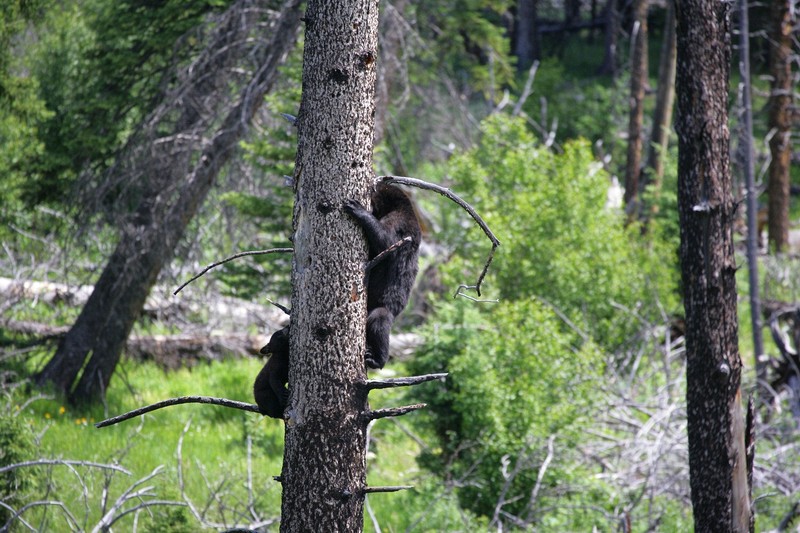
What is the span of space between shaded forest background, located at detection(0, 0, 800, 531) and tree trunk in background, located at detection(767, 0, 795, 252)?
4902 mm

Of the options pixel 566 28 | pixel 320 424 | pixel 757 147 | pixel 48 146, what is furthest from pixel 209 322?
pixel 566 28

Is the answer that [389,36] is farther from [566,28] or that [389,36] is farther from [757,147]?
[566,28]

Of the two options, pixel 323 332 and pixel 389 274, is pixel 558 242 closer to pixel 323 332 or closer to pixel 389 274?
pixel 389 274

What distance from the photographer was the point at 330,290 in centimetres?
351

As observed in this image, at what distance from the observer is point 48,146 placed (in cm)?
1020

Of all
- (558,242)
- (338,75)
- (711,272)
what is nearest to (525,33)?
(558,242)

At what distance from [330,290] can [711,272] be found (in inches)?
117

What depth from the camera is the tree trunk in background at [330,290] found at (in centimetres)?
349

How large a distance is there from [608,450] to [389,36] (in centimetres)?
554

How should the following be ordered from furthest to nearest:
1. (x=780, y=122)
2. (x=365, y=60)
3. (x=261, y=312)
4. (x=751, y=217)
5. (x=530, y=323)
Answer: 1. (x=780, y=122)
2. (x=261, y=312)
3. (x=751, y=217)
4. (x=530, y=323)
5. (x=365, y=60)

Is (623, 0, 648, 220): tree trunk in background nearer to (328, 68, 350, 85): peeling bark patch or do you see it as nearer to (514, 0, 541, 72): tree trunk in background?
(514, 0, 541, 72): tree trunk in background

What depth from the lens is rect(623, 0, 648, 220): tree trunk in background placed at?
17.2 m

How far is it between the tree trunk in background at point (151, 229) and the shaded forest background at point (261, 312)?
45 mm

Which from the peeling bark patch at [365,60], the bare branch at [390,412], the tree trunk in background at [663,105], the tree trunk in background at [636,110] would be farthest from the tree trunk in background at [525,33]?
the bare branch at [390,412]
